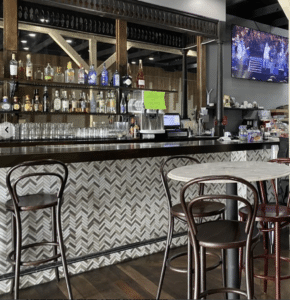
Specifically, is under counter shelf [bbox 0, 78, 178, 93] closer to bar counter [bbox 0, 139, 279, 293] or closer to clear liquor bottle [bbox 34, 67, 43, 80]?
clear liquor bottle [bbox 34, 67, 43, 80]

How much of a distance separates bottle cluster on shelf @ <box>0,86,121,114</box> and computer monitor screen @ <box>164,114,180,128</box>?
905 millimetres

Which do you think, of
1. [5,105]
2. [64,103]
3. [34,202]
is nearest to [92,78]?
[64,103]

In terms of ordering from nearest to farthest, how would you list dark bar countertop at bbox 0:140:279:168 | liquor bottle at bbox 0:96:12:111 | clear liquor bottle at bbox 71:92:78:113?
dark bar countertop at bbox 0:140:279:168, liquor bottle at bbox 0:96:12:111, clear liquor bottle at bbox 71:92:78:113

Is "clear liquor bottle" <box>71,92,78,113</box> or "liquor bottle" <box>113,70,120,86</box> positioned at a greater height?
"liquor bottle" <box>113,70,120,86</box>

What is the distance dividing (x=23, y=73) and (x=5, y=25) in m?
0.61

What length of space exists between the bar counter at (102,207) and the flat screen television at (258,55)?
14.0 feet

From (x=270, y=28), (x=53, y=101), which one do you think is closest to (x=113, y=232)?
(x=53, y=101)

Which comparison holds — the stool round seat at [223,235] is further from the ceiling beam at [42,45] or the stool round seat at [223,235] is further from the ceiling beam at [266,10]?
the ceiling beam at [266,10]

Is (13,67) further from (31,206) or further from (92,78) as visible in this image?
(31,206)

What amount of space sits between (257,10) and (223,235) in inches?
258

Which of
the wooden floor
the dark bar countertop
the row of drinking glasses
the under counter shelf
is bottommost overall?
the wooden floor

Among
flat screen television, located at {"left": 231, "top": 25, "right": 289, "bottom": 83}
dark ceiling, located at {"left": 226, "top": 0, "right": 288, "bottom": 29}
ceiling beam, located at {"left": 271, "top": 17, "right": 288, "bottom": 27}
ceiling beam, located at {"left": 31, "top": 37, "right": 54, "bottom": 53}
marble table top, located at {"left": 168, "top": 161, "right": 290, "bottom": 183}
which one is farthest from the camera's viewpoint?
ceiling beam, located at {"left": 271, "top": 17, "right": 288, "bottom": 27}

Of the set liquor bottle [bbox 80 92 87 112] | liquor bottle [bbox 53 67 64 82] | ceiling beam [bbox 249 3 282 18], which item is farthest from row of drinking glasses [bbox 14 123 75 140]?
ceiling beam [bbox 249 3 282 18]

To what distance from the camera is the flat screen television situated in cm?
708
